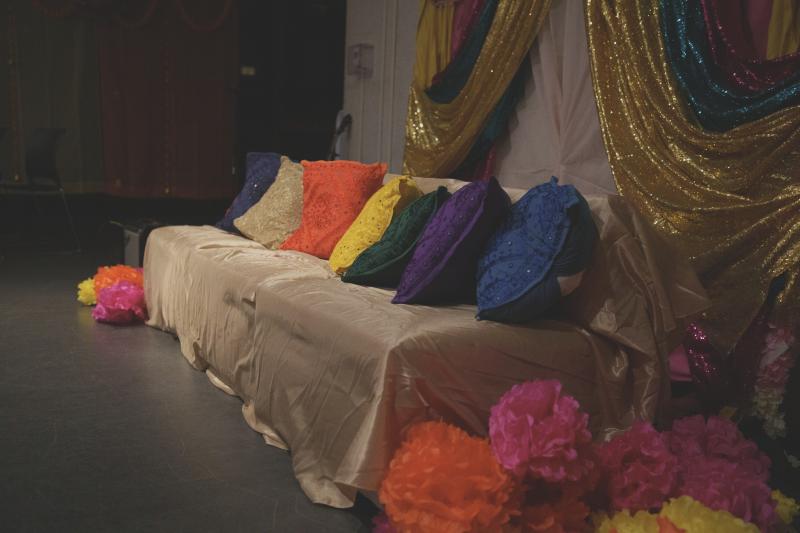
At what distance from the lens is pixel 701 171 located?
8.54 ft

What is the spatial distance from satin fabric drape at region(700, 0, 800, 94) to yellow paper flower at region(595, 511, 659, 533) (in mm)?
1538

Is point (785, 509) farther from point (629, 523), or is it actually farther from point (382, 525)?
point (382, 525)

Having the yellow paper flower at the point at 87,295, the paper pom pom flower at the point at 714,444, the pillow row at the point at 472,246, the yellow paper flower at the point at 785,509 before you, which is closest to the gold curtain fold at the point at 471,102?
the pillow row at the point at 472,246

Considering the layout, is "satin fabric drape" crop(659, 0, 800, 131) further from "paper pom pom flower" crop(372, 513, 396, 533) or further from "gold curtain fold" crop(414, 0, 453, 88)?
"paper pom pom flower" crop(372, 513, 396, 533)

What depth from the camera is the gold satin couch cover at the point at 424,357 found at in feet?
5.89

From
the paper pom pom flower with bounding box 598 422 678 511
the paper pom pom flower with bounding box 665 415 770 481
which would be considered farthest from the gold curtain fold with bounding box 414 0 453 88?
the paper pom pom flower with bounding box 598 422 678 511

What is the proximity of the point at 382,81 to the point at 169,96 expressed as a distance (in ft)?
10.9

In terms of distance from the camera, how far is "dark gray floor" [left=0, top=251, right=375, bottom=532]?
6.00ft

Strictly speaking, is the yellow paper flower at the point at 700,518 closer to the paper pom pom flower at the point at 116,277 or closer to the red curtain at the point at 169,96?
the paper pom pom flower at the point at 116,277

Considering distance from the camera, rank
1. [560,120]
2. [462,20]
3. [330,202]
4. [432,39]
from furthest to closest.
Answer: [432,39] → [462,20] → [560,120] → [330,202]

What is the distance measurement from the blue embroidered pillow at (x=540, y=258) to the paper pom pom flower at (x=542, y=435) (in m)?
0.37

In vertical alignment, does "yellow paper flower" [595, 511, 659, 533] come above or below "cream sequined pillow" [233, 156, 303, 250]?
below

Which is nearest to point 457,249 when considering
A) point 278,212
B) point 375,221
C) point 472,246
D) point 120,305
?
point 472,246

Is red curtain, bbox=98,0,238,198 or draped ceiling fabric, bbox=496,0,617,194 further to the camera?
red curtain, bbox=98,0,238,198
